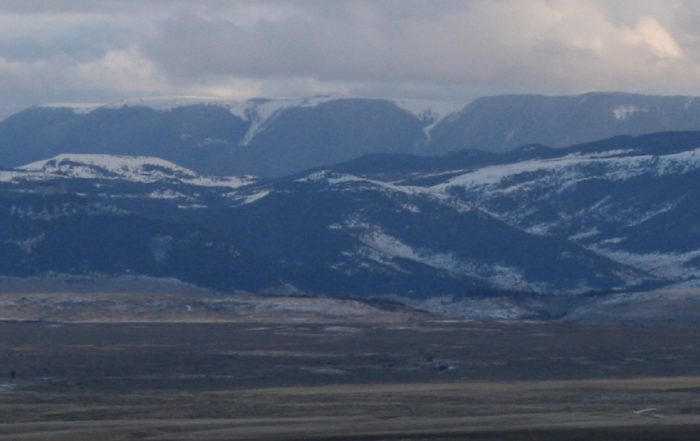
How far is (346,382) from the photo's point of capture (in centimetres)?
8006

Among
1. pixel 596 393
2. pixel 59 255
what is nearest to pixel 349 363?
pixel 596 393

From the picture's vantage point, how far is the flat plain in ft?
195

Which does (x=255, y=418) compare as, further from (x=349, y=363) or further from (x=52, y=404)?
(x=349, y=363)

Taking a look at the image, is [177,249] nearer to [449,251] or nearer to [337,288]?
[337,288]

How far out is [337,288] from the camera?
570 feet

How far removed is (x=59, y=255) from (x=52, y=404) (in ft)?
341

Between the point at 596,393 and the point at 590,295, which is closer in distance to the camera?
the point at 596,393

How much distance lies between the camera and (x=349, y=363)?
89500mm

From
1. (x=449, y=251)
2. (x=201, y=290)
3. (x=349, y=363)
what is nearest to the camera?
(x=349, y=363)

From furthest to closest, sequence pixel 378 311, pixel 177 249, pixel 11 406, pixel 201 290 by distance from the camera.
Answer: pixel 177 249, pixel 201 290, pixel 378 311, pixel 11 406

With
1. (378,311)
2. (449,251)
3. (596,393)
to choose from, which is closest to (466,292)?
(378,311)

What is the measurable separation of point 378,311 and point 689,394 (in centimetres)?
6532

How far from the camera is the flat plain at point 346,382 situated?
59.3 metres

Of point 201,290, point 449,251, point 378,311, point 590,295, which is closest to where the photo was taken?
point 378,311
